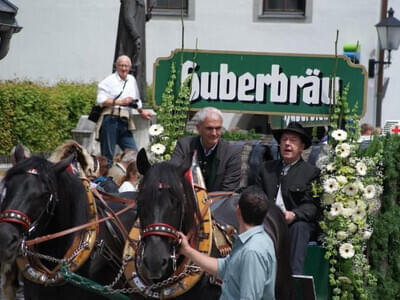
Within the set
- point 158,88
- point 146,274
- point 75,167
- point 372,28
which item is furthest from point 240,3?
point 146,274

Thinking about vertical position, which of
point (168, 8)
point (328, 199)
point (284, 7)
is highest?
point (284, 7)

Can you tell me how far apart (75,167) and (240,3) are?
1802 centimetres

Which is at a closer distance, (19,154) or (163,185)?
(163,185)

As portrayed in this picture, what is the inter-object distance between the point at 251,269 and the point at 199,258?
1.82ft

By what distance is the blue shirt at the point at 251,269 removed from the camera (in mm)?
5035

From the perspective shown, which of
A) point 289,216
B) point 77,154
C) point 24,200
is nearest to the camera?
point 24,200

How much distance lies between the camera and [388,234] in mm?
7848

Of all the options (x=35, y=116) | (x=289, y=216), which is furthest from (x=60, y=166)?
(x=35, y=116)

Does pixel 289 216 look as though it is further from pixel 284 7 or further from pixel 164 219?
pixel 284 7

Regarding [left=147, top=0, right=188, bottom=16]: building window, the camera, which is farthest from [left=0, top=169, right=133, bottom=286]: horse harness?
[left=147, top=0, right=188, bottom=16]: building window

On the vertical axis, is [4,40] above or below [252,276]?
above

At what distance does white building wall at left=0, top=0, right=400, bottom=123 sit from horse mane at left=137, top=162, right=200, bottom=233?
59.9ft

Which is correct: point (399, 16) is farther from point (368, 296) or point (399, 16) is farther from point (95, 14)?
point (368, 296)

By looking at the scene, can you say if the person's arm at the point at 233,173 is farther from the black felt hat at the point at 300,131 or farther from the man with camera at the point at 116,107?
the man with camera at the point at 116,107
